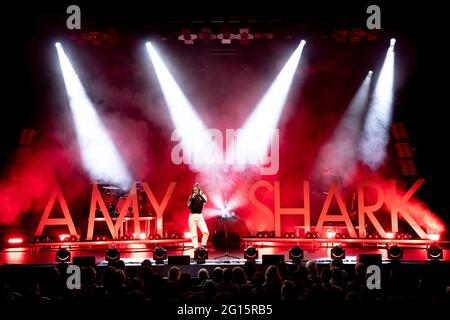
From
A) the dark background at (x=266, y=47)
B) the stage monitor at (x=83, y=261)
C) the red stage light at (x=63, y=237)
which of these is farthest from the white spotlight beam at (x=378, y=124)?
the stage monitor at (x=83, y=261)

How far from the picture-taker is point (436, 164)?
561 inches

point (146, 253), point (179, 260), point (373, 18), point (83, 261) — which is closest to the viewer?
point (83, 261)

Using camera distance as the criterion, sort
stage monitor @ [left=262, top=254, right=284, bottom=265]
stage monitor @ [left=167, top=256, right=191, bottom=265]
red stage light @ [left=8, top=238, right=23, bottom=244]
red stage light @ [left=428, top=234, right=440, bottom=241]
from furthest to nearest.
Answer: red stage light @ [left=8, top=238, right=23, bottom=244] < red stage light @ [left=428, top=234, right=440, bottom=241] < stage monitor @ [left=167, top=256, right=191, bottom=265] < stage monitor @ [left=262, top=254, right=284, bottom=265]

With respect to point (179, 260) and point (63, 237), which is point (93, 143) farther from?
point (179, 260)

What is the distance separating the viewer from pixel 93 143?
16219 millimetres

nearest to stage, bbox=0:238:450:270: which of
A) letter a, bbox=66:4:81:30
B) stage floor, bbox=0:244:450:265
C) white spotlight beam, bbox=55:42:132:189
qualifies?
stage floor, bbox=0:244:450:265

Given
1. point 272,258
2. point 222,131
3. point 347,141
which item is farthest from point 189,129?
point 272,258

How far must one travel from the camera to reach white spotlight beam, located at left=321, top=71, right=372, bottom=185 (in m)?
15.9

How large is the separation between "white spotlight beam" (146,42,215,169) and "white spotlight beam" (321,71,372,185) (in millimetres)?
4106

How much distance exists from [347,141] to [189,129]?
542cm

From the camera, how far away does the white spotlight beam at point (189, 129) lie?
53.5ft

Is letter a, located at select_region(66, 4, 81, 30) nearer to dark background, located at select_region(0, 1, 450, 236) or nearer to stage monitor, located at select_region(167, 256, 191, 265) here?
dark background, located at select_region(0, 1, 450, 236)

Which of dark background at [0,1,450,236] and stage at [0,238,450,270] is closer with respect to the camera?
dark background at [0,1,450,236]
